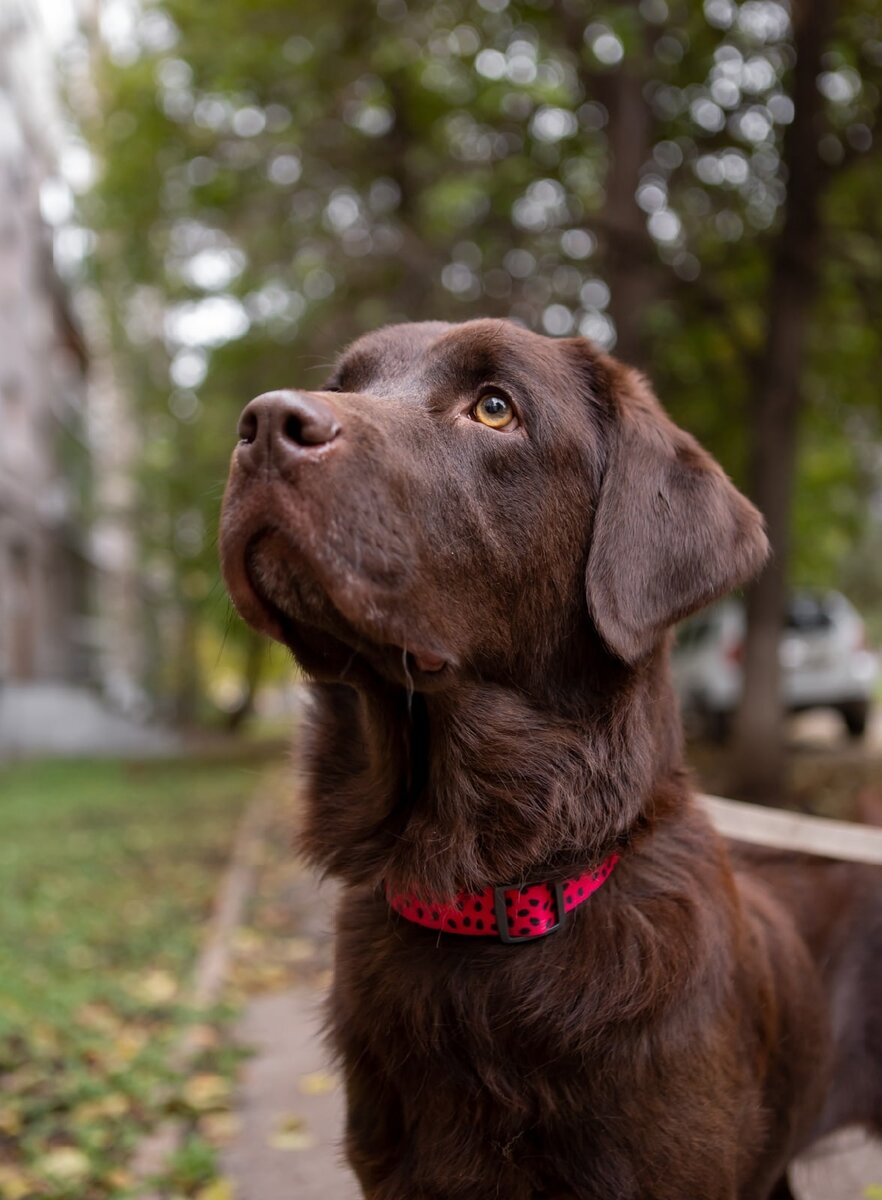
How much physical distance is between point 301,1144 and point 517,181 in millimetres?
7978

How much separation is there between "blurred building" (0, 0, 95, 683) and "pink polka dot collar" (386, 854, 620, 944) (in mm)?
20749

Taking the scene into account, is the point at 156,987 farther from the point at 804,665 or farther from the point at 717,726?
the point at 804,665

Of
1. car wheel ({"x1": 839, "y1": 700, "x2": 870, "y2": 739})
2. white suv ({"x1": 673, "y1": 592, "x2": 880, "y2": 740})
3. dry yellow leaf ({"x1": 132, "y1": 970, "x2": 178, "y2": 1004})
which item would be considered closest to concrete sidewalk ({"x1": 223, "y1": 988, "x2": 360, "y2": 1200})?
dry yellow leaf ({"x1": 132, "y1": 970, "x2": 178, "y2": 1004})

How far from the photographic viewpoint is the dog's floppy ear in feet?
7.50

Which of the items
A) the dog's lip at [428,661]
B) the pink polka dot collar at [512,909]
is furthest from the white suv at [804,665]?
the dog's lip at [428,661]

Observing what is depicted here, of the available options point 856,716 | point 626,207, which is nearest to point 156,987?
point 626,207

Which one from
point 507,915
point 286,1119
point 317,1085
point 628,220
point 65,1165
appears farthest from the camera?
point 628,220

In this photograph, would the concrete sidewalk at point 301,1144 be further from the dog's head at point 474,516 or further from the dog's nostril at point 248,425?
the dog's nostril at point 248,425

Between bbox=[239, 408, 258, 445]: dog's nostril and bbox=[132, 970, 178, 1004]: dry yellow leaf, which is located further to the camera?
bbox=[132, 970, 178, 1004]: dry yellow leaf

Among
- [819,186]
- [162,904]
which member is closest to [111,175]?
[819,186]

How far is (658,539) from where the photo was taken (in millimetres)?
2350

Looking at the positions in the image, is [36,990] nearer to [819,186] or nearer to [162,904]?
[162,904]

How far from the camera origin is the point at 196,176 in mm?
12508

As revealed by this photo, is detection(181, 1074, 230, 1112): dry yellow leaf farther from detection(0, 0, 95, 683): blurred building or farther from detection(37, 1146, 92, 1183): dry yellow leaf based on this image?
detection(0, 0, 95, 683): blurred building
